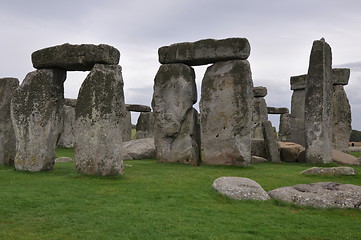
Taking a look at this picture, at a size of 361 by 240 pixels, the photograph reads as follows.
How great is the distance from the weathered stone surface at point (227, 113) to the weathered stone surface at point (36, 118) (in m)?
6.20

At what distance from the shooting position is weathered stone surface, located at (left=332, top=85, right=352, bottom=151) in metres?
22.2

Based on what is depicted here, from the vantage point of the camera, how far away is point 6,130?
1326 cm

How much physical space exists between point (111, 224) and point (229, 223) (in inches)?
74.8

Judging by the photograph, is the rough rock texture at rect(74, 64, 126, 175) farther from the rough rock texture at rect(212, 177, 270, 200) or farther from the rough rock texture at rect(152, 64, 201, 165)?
the rough rock texture at rect(152, 64, 201, 165)

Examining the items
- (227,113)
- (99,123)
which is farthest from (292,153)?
(99,123)

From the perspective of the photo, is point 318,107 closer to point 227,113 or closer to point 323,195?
point 227,113

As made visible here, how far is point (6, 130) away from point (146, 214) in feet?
26.7

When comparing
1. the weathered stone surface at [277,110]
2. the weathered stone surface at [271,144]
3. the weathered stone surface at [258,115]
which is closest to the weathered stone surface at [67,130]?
the weathered stone surface at [258,115]

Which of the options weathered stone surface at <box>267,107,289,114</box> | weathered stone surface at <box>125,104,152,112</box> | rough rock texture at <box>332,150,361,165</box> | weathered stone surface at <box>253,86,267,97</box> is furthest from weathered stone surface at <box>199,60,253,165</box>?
weathered stone surface at <box>267,107,289,114</box>

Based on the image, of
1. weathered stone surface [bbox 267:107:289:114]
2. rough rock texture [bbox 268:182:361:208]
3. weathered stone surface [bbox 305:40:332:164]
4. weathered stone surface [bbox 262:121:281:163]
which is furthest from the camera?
weathered stone surface [bbox 267:107:289:114]

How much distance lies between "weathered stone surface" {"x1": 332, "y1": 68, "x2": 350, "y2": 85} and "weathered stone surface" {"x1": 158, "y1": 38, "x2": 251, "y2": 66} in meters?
9.49

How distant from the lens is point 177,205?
779cm

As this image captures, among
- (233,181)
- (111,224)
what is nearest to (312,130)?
(233,181)

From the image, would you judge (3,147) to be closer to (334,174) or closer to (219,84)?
(219,84)
